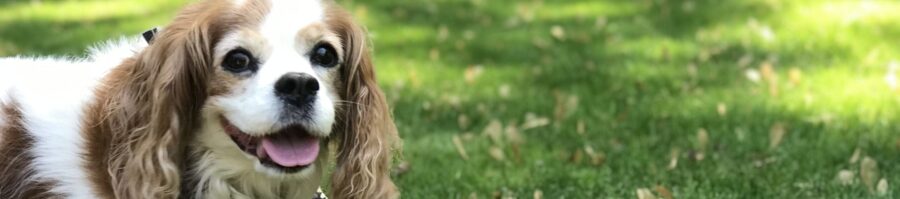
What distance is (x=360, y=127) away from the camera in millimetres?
3166

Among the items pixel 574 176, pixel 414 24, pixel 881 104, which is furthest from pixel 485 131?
pixel 414 24

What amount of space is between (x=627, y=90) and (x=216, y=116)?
3.99 meters

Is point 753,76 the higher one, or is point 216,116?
point 216,116

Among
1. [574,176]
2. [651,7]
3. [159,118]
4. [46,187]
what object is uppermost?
[159,118]

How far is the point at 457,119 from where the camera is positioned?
598cm

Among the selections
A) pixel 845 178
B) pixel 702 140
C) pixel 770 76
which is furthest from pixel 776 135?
pixel 770 76

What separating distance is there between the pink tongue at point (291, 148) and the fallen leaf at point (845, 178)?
2.38 meters

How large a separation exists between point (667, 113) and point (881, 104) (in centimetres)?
111

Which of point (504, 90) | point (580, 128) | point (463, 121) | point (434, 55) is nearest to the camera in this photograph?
point (580, 128)

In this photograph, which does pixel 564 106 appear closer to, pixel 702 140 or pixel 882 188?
pixel 702 140

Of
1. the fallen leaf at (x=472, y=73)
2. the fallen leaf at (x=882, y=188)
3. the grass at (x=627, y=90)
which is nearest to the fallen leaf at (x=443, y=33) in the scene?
the grass at (x=627, y=90)

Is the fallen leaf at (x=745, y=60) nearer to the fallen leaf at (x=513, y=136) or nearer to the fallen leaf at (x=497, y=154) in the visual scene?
the fallen leaf at (x=513, y=136)

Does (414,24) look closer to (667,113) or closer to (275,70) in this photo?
(667,113)

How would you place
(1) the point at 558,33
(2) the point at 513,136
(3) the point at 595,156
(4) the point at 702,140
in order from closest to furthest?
(3) the point at 595,156, (4) the point at 702,140, (2) the point at 513,136, (1) the point at 558,33
